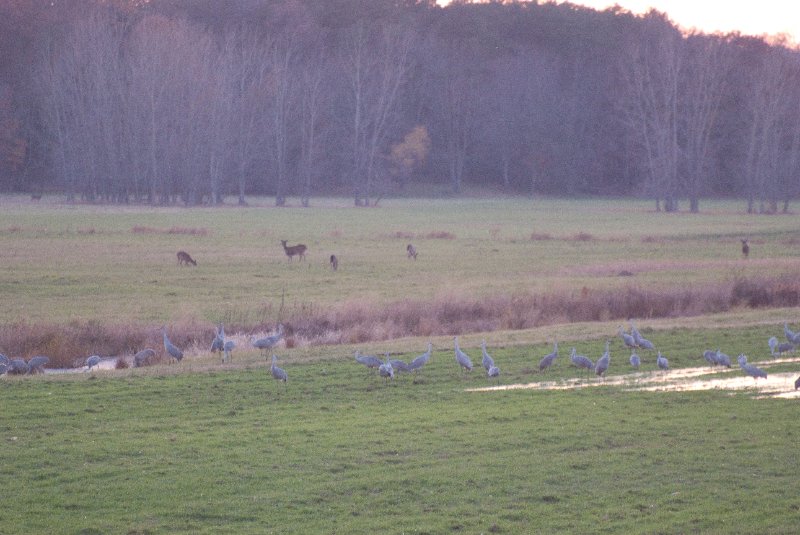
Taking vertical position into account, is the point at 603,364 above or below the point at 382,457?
above

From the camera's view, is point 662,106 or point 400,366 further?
point 662,106

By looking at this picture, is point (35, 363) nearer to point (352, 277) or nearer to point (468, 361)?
point (468, 361)

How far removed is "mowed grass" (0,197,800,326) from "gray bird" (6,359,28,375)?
736cm

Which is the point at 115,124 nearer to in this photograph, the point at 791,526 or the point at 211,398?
the point at 211,398

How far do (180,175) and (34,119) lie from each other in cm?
2488

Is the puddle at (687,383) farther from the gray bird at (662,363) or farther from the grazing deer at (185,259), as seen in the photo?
the grazing deer at (185,259)

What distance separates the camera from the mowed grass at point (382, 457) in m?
10.8

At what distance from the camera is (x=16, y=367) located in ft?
63.7

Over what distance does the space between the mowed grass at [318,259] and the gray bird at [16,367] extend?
736 centimetres

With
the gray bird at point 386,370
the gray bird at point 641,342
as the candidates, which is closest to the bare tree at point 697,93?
the gray bird at point 641,342

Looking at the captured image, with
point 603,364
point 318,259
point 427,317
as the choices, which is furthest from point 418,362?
point 318,259

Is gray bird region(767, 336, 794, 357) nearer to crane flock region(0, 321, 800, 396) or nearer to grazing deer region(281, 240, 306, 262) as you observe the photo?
crane flock region(0, 321, 800, 396)

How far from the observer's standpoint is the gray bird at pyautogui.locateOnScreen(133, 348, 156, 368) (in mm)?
20953

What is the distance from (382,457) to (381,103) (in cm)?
9500
